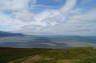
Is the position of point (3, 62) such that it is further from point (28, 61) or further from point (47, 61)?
point (47, 61)

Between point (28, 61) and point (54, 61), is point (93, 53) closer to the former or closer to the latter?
point (54, 61)

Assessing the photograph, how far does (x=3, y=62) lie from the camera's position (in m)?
48.7

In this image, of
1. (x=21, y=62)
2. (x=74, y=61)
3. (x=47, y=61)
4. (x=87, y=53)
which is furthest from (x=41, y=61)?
(x=87, y=53)

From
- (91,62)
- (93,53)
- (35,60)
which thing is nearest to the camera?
(91,62)

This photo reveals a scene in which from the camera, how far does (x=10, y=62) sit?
4747 cm

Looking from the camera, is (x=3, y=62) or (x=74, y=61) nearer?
(x=74, y=61)

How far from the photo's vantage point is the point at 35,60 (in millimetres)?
46938

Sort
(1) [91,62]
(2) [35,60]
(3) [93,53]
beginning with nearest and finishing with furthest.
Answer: (1) [91,62] < (2) [35,60] < (3) [93,53]

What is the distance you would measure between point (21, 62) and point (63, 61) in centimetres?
1038

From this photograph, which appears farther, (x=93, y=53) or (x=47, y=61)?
(x=93, y=53)

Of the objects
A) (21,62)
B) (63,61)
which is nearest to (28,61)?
(21,62)

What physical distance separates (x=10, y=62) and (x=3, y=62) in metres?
2.46

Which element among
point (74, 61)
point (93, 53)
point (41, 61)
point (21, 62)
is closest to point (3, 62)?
point (21, 62)

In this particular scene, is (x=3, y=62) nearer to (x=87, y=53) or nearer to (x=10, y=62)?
(x=10, y=62)
